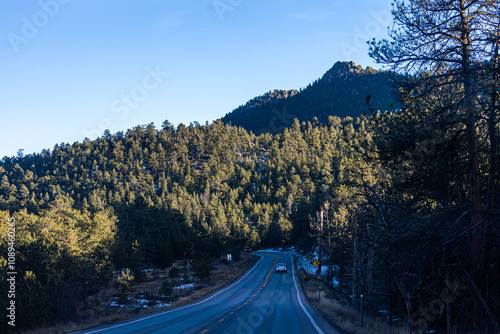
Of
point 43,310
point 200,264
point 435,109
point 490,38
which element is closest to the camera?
point 490,38


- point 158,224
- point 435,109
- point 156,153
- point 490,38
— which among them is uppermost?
point 156,153

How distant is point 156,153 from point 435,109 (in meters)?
155

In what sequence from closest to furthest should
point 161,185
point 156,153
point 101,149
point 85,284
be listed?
point 85,284, point 161,185, point 156,153, point 101,149

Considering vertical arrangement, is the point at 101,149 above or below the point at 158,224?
above

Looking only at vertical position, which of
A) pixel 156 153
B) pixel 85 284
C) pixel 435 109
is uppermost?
pixel 156 153

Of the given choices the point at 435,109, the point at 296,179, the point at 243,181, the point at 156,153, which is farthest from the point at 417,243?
the point at 156,153

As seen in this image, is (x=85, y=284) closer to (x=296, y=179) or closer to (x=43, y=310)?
(x=43, y=310)

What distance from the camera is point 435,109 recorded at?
7426 millimetres

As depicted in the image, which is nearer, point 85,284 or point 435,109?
point 435,109

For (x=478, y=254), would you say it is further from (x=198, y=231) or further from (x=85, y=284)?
(x=198, y=231)

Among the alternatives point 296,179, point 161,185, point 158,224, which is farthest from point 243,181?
point 158,224

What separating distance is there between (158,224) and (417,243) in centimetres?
5774

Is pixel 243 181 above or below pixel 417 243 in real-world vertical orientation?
above

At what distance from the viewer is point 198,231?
2311 inches
